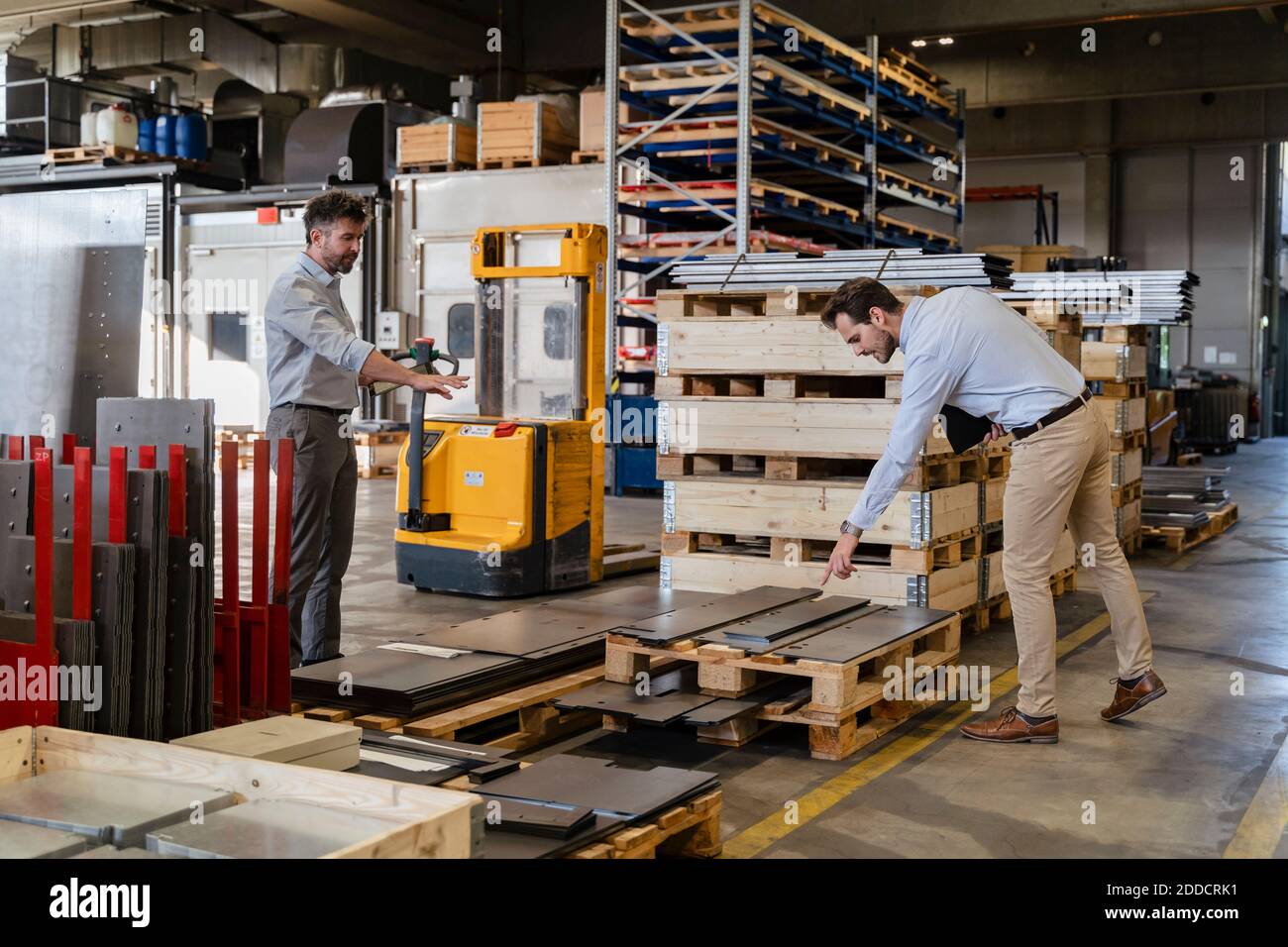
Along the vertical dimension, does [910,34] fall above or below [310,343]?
above

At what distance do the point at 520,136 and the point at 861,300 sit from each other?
35.8ft

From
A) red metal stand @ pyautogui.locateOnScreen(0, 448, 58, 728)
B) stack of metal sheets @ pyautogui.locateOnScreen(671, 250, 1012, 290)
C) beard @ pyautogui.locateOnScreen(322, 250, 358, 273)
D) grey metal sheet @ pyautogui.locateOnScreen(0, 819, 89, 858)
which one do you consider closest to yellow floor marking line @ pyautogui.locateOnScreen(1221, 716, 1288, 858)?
stack of metal sheets @ pyautogui.locateOnScreen(671, 250, 1012, 290)

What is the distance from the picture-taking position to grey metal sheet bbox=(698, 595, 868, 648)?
4938 mm

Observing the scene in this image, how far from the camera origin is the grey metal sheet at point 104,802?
294 cm

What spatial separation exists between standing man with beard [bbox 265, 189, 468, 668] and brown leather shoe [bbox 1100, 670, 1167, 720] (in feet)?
9.32

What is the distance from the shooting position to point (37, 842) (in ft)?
9.43

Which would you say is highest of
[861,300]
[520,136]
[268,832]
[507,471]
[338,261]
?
[520,136]

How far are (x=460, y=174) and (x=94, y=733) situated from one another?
12635 mm

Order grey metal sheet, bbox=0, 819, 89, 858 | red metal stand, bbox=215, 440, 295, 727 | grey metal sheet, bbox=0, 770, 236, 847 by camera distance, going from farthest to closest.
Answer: red metal stand, bbox=215, 440, 295, 727
grey metal sheet, bbox=0, 770, 236, 847
grey metal sheet, bbox=0, 819, 89, 858

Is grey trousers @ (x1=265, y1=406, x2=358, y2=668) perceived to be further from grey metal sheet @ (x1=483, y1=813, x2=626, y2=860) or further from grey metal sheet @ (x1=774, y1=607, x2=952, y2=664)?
grey metal sheet @ (x1=483, y1=813, x2=626, y2=860)

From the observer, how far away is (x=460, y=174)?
15.4m

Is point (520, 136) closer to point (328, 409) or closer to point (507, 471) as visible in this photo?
point (507, 471)

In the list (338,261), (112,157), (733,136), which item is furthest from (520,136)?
(338,261)
